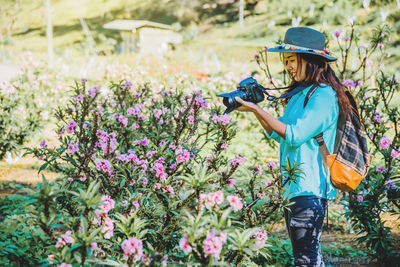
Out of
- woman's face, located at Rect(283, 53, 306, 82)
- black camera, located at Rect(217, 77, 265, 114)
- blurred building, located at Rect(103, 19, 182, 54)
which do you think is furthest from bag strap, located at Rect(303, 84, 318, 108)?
blurred building, located at Rect(103, 19, 182, 54)

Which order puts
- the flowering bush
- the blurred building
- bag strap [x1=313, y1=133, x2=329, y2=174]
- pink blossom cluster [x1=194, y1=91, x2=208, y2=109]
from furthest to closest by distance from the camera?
the blurred building
pink blossom cluster [x1=194, y1=91, x2=208, y2=109]
bag strap [x1=313, y1=133, x2=329, y2=174]
the flowering bush

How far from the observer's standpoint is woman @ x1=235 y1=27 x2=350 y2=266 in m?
1.97

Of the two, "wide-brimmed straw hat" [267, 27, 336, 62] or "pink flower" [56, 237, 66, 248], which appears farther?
"wide-brimmed straw hat" [267, 27, 336, 62]

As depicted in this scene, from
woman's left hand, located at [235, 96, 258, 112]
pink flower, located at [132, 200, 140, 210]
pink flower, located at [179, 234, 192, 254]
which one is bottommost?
pink flower, located at [132, 200, 140, 210]

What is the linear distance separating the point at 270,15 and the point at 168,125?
1165 inches

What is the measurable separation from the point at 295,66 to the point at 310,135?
42 cm

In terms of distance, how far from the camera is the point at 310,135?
1939 millimetres

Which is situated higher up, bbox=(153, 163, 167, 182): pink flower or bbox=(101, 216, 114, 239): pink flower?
bbox=(153, 163, 167, 182): pink flower

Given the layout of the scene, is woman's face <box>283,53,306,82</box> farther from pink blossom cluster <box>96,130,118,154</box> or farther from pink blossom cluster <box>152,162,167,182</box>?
pink blossom cluster <box>96,130,118,154</box>

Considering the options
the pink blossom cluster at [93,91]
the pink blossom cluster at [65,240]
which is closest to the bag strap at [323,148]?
the pink blossom cluster at [65,240]

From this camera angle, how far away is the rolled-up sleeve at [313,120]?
6.28 ft

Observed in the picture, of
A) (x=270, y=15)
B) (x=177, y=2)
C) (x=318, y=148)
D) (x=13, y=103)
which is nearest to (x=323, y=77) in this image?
(x=318, y=148)

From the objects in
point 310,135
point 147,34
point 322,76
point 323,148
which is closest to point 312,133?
point 310,135

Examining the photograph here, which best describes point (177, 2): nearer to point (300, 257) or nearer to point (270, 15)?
point (270, 15)
